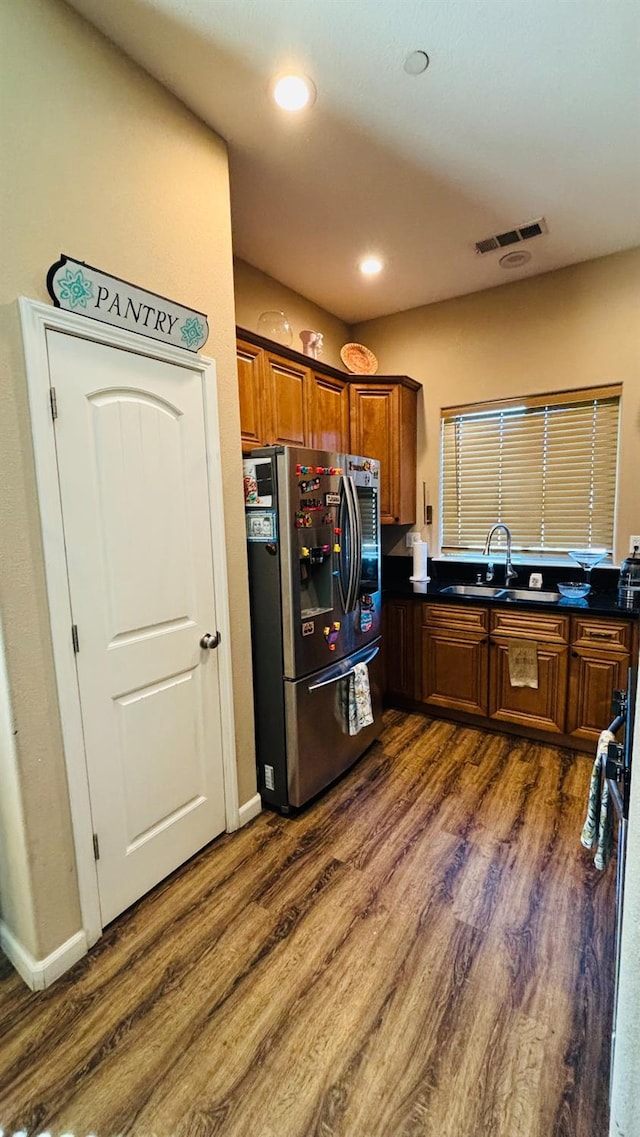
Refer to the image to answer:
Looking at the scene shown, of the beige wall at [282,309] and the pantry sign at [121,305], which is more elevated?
the beige wall at [282,309]

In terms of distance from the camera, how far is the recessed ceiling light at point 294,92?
5.59 feet

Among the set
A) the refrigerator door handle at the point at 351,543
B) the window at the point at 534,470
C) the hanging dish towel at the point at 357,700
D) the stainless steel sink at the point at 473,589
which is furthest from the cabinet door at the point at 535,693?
the refrigerator door handle at the point at 351,543

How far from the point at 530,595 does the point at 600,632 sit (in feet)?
2.08

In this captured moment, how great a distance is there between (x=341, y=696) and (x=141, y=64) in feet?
9.01

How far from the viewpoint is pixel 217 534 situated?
2.06 metres

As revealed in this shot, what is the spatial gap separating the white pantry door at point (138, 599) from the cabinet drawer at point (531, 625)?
6.07ft

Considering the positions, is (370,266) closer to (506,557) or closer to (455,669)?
(506,557)

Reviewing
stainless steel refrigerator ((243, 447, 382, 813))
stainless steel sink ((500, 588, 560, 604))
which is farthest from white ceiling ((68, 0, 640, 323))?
stainless steel sink ((500, 588, 560, 604))

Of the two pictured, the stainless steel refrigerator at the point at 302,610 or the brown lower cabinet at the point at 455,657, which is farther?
the brown lower cabinet at the point at 455,657

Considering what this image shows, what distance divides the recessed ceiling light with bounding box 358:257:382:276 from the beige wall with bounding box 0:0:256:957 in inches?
53.1

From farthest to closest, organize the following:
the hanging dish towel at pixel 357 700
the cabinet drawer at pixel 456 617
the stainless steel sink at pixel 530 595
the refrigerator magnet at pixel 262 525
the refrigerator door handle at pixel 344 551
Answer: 1. the stainless steel sink at pixel 530 595
2. the cabinet drawer at pixel 456 617
3. the hanging dish towel at pixel 357 700
4. the refrigerator door handle at pixel 344 551
5. the refrigerator magnet at pixel 262 525

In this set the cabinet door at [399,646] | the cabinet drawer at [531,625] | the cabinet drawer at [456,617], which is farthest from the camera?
the cabinet door at [399,646]

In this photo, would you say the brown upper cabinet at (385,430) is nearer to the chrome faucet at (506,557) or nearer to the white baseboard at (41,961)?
the chrome faucet at (506,557)

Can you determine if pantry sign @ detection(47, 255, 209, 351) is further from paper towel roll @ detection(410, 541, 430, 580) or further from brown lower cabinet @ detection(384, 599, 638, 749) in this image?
paper towel roll @ detection(410, 541, 430, 580)
